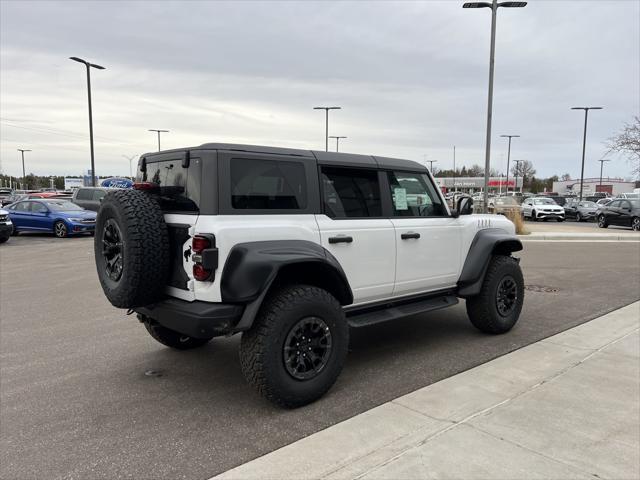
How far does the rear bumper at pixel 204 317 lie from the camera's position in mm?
3137

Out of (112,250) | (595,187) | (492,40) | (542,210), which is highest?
(492,40)

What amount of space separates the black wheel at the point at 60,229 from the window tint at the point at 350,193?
15.5 metres

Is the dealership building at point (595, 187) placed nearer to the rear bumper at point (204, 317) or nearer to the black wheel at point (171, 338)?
→ the black wheel at point (171, 338)

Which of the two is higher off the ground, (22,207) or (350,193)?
(350,193)

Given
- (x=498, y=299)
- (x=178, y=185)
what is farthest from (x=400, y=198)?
(x=178, y=185)

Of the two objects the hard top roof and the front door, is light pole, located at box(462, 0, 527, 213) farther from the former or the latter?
the hard top roof

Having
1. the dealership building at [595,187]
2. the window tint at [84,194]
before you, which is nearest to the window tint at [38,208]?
the window tint at [84,194]

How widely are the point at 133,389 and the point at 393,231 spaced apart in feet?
8.47

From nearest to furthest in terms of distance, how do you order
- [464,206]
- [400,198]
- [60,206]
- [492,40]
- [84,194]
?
[400,198], [464,206], [492,40], [60,206], [84,194]

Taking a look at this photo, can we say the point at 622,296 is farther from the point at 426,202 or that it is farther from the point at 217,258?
the point at 217,258

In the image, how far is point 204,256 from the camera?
10.1 feet

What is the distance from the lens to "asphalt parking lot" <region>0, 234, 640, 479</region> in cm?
289

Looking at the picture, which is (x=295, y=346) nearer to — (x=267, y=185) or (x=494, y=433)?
(x=267, y=185)

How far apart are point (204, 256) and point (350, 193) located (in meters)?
1.54
